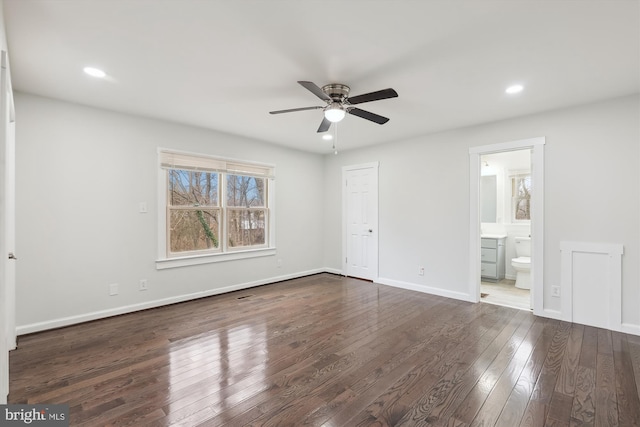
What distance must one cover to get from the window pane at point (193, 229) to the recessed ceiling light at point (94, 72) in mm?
1868

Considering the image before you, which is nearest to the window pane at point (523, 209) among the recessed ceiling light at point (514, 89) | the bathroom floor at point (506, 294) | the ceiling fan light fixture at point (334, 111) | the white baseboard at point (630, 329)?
the bathroom floor at point (506, 294)

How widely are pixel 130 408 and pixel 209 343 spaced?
971mm

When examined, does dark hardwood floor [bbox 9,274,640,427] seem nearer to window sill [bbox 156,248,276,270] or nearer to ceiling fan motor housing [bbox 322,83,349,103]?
window sill [bbox 156,248,276,270]

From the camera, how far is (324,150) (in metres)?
5.84

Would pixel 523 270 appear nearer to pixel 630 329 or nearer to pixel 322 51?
pixel 630 329

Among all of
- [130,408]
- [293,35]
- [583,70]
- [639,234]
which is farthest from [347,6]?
[639,234]

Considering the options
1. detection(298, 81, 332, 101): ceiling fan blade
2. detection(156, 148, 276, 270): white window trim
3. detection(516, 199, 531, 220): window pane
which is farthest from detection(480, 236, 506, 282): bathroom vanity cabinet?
detection(298, 81, 332, 101): ceiling fan blade

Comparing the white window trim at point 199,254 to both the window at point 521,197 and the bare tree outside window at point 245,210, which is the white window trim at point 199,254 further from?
the window at point 521,197

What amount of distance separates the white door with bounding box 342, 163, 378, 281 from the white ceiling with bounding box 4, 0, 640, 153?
2.10 meters

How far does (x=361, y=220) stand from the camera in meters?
5.68

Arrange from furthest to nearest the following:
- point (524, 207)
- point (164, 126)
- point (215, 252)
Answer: point (524, 207)
point (215, 252)
point (164, 126)

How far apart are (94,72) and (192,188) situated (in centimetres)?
194

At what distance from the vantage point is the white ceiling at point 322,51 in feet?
6.04

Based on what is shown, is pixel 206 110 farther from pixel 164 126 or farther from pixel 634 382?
pixel 634 382
